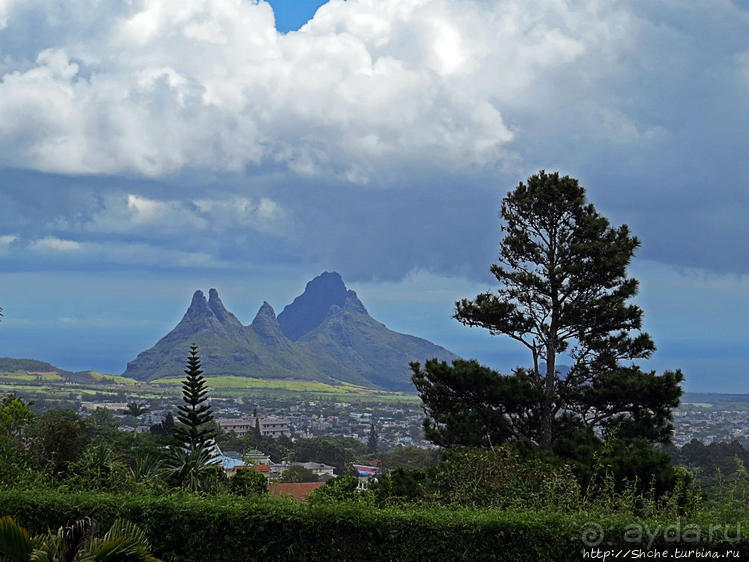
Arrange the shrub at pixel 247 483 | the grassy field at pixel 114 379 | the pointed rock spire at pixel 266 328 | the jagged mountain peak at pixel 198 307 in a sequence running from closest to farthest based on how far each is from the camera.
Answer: the shrub at pixel 247 483 → the grassy field at pixel 114 379 → the jagged mountain peak at pixel 198 307 → the pointed rock spire at pixel 266 328

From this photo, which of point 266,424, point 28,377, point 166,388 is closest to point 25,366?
point 28,377

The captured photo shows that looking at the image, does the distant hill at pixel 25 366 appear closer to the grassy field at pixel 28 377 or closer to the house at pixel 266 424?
the grassy field at pixel 28 377

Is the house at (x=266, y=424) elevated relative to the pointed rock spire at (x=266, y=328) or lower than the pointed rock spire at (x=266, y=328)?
lower

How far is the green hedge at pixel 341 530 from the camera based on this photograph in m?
6.79

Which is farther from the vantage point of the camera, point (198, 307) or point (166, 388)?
point (198, 307)

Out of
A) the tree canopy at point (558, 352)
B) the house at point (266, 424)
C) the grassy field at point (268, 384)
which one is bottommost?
the house at point (266, 424)

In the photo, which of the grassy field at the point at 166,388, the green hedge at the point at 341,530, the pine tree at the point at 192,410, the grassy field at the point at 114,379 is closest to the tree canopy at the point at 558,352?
the pine tree at the point at 192,410

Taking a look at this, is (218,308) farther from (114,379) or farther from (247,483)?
(247,483)

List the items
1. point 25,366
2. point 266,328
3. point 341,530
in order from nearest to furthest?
1. point 341,530
2. point 25,366
3. point 266,328

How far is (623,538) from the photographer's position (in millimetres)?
6719

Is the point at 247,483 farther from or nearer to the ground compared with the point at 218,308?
nearer to the ground

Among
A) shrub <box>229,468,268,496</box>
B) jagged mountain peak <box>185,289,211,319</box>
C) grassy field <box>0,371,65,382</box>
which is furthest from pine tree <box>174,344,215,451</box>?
jagged mountain peak <box>185,289,211,319</box>

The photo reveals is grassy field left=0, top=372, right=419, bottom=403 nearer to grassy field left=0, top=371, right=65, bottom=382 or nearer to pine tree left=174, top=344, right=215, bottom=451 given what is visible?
grassy field left=0, top=371, right=65, bottom=382

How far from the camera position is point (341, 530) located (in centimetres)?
702
